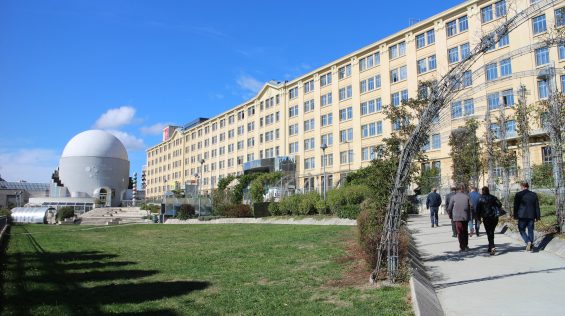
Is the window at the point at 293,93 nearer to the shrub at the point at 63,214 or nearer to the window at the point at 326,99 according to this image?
the window at the point at 326,99

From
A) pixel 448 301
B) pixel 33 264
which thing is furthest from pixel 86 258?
pixel 448 301

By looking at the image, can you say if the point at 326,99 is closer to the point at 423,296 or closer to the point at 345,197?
the point at 345,197

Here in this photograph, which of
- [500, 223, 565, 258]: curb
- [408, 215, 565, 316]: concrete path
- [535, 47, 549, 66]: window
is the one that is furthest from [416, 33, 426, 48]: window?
[408, 215, 565, 316]: concrete path

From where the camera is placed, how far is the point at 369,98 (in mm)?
57844

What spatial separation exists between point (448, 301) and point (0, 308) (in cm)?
710

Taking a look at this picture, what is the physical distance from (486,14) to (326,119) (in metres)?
26.5

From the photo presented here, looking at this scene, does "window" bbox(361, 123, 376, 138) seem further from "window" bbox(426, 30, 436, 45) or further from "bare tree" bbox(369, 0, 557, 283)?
"bare tree" bbox(369, 0, 557, 283)

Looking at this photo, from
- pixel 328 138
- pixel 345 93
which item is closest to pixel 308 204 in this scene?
pixel 345 93

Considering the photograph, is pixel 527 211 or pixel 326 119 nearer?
pixel 527 211

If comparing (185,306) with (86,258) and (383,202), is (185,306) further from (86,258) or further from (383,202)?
(86,258)

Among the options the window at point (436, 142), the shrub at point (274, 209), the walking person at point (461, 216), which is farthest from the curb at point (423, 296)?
the window at point (436, 142)

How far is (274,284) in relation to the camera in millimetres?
8828

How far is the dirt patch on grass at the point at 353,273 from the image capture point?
8.47 m

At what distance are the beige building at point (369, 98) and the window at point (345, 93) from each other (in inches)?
5.4
